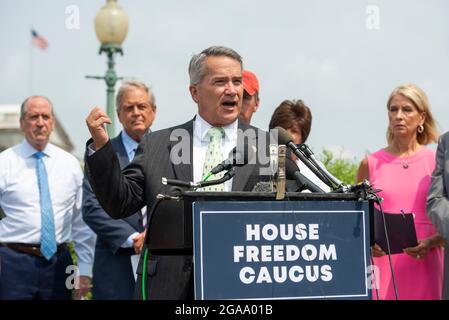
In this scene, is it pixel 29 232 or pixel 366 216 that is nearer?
pixel 366 216

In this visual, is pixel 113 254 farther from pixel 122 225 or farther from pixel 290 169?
pixel 290 169

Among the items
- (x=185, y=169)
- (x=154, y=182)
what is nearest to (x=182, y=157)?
(x=185, y=169)

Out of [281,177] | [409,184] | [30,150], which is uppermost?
[30,150]

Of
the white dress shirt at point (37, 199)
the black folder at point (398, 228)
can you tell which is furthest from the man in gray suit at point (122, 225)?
the black folder at point (398, 228)

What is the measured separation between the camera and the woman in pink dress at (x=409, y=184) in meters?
5.82

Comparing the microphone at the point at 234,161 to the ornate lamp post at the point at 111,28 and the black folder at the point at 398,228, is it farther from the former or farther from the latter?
the ornate lamp post at the point at 111,28

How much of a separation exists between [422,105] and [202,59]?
2430 mm

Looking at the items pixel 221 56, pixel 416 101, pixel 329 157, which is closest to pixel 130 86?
pixel 416 101

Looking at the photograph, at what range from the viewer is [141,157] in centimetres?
400

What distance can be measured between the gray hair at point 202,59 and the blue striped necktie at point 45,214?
8.15 feet

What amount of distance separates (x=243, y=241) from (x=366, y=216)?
51cm

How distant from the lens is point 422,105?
6.03 metres
